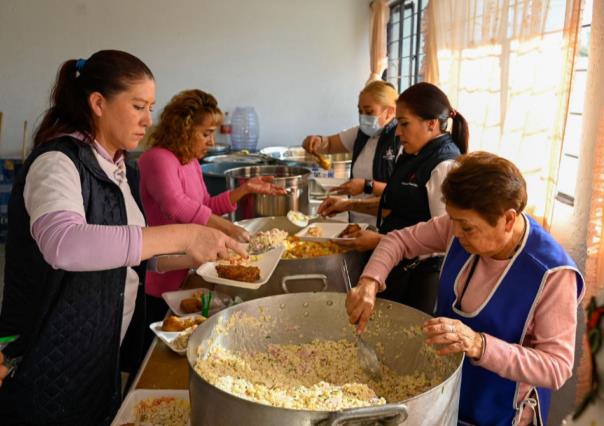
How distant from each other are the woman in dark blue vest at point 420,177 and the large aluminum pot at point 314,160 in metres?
1.36

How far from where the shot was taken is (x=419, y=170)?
2062 millimetres

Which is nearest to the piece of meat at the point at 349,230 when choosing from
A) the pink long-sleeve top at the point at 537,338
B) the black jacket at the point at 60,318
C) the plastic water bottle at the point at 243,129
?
the pink long-sleeve top at the point at 537,338

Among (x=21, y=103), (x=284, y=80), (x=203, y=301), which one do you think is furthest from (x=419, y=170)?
(x=21, y=103)

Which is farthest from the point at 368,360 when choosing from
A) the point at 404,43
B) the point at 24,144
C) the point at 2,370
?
the point at 24,144

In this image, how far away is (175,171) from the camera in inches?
89.8

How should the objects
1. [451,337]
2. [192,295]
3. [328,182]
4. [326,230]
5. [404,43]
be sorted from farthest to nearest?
1. [404,43]
2. [328,182]
3. [326,230]
4. [192,295]
5. [451,337]

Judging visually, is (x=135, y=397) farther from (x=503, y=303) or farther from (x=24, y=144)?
(x=24, y=144)

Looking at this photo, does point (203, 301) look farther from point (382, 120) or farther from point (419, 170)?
point (382, 120)

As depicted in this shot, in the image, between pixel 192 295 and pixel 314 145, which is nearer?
pixel 192 295

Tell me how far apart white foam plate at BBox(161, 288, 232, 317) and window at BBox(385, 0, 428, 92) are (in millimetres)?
2920

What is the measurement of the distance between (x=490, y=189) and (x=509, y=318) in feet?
1.04

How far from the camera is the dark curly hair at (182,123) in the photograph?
2.26m

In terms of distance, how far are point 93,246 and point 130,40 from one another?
4.93 metres

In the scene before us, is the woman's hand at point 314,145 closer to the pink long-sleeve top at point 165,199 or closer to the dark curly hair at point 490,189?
the pink long-sleeve top at point 165,199
